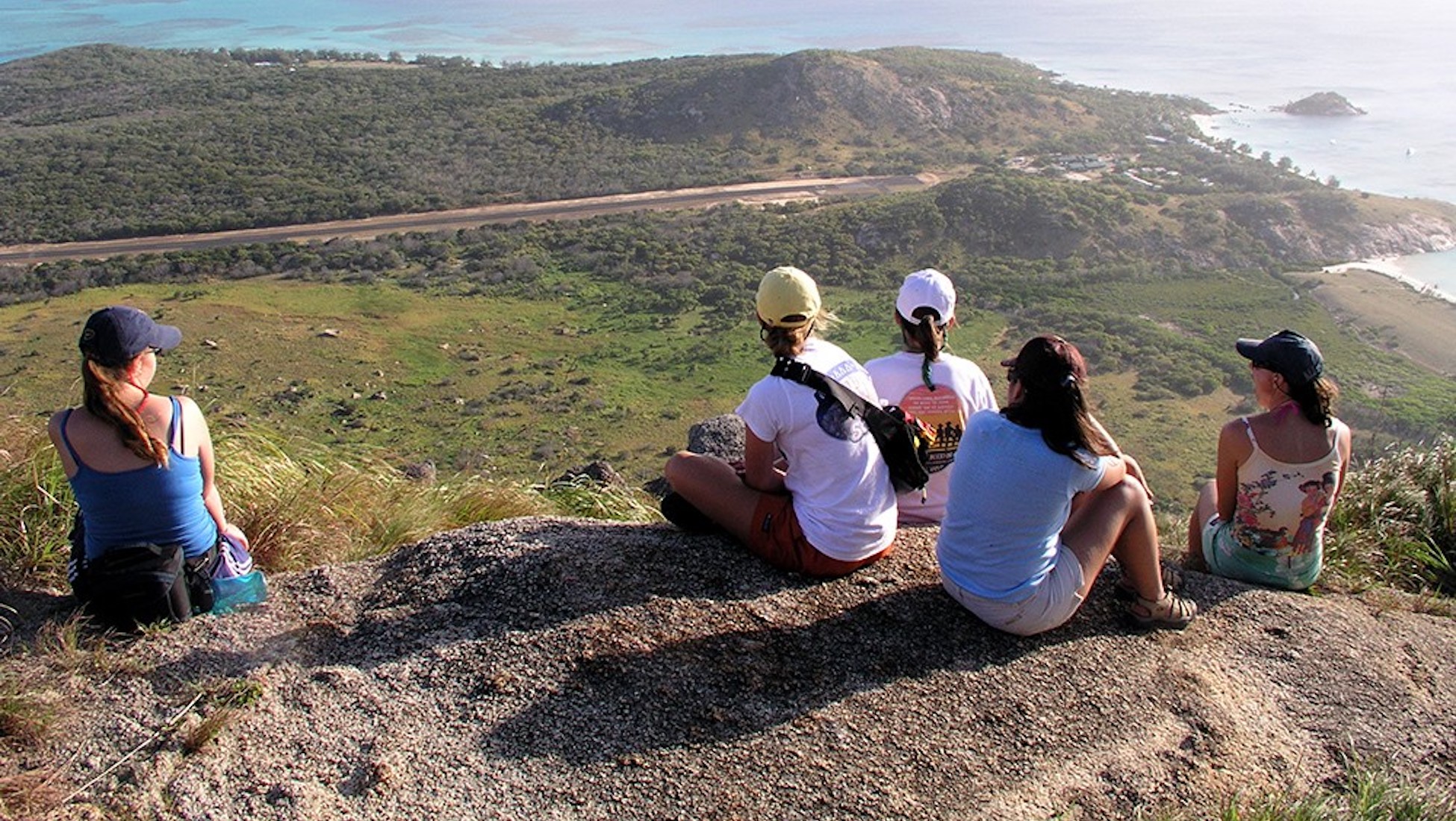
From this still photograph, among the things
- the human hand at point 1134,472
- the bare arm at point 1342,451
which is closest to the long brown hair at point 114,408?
the human hand at point 1134,472

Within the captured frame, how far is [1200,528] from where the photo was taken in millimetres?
4438

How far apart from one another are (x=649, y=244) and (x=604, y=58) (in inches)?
2331

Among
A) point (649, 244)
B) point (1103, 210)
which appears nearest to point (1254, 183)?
point (1103, 210)

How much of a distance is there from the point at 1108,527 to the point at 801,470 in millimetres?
1035

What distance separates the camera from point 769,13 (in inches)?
5399

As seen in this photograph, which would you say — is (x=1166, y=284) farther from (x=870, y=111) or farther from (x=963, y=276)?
(x=870, y=111)

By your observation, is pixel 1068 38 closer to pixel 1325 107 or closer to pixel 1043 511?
pixel 1325 107

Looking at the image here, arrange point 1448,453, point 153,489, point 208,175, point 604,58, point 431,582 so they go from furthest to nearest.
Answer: point 604,58 < point 208,175 < point 1448,453 < point 431,582 < point 153,489

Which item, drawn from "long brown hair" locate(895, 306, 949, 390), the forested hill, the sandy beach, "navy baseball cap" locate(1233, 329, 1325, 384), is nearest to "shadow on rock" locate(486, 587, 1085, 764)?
"long brown hair" locate(895, 306, 949, 390)

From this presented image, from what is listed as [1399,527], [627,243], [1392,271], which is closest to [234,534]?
[1399,527]

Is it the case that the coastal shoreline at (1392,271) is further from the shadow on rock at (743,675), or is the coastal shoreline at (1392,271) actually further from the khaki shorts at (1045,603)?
the shadow on rock at (743,675)

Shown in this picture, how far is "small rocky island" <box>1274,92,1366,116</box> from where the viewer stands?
61.5 m

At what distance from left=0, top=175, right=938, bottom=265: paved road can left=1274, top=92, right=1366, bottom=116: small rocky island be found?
2510 cm

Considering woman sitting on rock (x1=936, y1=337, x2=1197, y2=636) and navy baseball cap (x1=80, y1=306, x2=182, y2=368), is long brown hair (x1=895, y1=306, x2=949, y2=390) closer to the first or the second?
woman sitting on rock (x1=936, y1=337, x2=1197, y2=636)
